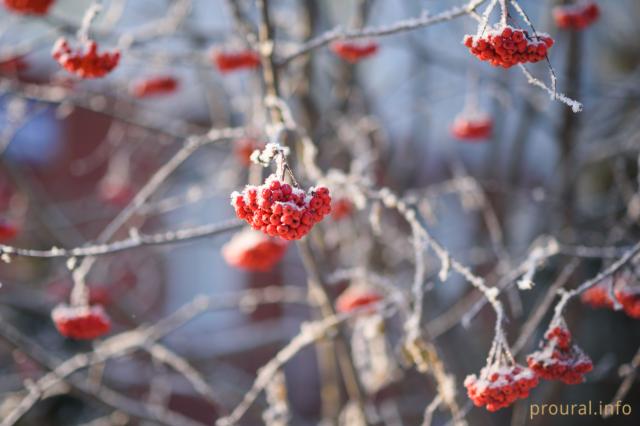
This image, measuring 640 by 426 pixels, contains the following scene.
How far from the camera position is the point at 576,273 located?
3.94m

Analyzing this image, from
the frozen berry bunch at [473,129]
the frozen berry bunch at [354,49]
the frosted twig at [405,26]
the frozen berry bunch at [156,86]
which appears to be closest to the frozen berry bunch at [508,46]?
the frosted twig at [405,26]

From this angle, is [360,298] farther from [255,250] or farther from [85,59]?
[85,59]

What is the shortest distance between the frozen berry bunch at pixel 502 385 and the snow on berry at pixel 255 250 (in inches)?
48.5

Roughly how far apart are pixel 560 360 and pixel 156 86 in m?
2.75

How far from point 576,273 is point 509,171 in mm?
1075

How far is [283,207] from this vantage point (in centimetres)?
163

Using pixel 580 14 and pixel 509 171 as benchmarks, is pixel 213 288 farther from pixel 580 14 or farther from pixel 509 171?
pixel 580 14

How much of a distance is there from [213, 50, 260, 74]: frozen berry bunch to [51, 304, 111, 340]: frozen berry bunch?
1378 millimetres

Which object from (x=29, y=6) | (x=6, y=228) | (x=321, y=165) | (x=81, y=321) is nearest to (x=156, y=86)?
(x=29, y=6)

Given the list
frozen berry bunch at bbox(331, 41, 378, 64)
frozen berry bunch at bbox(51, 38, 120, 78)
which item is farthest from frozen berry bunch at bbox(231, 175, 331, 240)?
frozen berry bunch at bbox(331, 41, 378, 64)

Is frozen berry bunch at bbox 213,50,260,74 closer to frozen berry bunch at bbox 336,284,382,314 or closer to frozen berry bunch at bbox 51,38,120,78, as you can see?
frozen berry bunch at bbox 51,38,120,78

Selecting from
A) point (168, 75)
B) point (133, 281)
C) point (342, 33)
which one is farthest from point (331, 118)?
point (133, 281)

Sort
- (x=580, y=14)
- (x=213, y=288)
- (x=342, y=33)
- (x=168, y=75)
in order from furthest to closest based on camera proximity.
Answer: (x=213, y=288), (x=168, y=75), (x=580, y=14), (x=342, y=33)

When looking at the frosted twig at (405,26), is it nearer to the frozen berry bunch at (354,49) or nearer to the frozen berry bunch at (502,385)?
the frozen berry bunch at (354,49)
